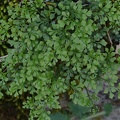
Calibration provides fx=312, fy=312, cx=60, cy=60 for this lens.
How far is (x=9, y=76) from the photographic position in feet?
5.39

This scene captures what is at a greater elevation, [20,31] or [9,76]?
Answer: [20,31]

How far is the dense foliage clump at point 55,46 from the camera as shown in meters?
1.46

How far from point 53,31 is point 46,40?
0.06 metres

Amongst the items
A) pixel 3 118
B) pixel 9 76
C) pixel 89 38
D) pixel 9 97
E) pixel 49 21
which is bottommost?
pixel 3 118

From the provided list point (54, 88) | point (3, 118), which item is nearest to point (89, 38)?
point (54, 88)

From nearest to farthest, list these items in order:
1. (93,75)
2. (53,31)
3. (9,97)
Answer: (53,31) < (93,75) < (9,97)

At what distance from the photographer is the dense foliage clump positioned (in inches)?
57.3

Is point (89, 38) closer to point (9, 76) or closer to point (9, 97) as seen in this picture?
point (9, 76)

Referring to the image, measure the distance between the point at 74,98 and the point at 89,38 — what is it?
1.02 feet

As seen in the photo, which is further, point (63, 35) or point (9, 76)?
point (9, 76)

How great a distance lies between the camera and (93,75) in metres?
1.57

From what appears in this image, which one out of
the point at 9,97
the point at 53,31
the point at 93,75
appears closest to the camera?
the point at 53,31

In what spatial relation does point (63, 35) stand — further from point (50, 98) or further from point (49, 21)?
point (50, 98)

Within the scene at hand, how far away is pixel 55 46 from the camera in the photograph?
145cm
